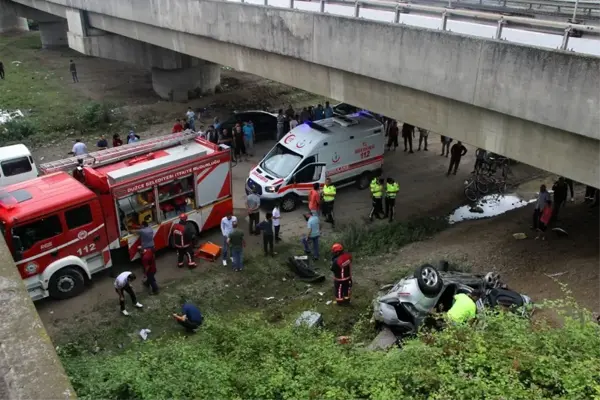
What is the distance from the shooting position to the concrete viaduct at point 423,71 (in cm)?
986

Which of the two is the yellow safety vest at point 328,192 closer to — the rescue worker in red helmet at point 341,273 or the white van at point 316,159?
the white van at point 316,159

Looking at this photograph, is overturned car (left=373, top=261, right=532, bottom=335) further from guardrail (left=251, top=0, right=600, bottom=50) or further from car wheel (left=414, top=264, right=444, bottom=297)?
guardrail (left=251, top=0, right=600, bottom=50)

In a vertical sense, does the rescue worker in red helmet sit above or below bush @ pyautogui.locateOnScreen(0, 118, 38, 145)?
above

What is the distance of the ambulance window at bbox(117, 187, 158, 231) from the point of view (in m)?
12.7

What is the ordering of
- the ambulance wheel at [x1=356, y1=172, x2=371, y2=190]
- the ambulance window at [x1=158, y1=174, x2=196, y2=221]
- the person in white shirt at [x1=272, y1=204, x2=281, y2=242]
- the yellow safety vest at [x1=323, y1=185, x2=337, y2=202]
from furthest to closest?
1. the ambulance wheel at [x1=356, y1=172, x2=371, y2=190]
2. the yellow safety vest at [x1=323, y1=185, x2=337, y2=202]
3. the person in white shirt at [x1=272, y1=204, x2=281, y2=242]
4. the ambulance window at [x1=158, y1=174, x2=196, y2=221]

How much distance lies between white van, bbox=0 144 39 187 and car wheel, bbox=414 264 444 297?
43.7 ft

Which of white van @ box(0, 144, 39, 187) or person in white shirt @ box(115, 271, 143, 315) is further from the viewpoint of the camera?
white van @ box(0, 144, 39, 187)

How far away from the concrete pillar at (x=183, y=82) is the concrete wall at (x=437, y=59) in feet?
30.7

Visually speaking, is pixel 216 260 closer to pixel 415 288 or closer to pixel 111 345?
pixel 111 345

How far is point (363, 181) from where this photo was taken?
59.3ft

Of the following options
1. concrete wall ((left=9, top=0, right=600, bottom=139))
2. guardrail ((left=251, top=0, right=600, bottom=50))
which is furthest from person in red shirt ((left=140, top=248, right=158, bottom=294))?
guardrail ((left=251, top=0, right=600, bottom=50))

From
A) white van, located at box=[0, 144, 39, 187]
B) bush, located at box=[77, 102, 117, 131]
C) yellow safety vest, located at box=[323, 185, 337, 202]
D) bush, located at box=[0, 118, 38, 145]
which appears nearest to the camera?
yellow safety vest, located at box=[323, 185, 337, 202]

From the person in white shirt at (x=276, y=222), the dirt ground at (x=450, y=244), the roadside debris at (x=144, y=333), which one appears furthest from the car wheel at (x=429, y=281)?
the roadside debris at (x=144, y=333)

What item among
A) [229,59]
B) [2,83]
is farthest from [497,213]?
[2,83]
